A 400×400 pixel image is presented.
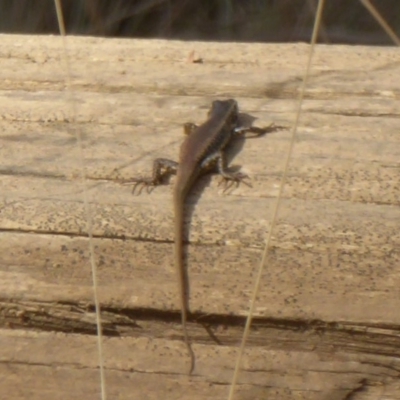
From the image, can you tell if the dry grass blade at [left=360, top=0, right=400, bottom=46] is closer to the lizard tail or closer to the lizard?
the lizard

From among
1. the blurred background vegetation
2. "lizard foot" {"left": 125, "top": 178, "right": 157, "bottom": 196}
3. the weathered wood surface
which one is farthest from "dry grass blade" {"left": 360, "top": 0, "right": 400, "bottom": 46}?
the blurred background vegetation

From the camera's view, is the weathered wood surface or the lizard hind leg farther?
the lizard hind leg

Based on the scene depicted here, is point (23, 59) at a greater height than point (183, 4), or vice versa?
point (183, 4)

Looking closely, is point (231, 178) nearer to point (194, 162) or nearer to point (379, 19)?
point (194, 162)

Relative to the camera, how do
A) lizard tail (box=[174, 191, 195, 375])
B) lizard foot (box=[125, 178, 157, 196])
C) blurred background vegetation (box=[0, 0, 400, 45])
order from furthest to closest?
blurred background vegetation (box=[0, 0, 400, 45]) < lizard foot (box=[125, 178, 157, 196]) < lizard tail (box=[174, 191, 195, 375])

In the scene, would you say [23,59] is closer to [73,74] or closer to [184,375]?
[73,74]

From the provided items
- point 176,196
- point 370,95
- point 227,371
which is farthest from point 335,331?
point 370,95

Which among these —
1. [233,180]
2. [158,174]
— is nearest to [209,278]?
[233,180]

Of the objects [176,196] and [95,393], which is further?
[176,196]
